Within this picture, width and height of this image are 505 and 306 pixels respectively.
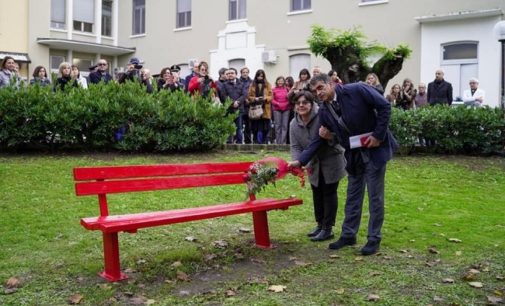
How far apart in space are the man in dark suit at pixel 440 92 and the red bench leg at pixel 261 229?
1046 cm

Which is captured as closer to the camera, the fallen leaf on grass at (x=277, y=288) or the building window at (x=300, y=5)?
the fallen leaf on grass at (x=277, y=288)

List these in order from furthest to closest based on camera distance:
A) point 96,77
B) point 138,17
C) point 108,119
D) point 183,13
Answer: point 138,17
point 183,13
point 96,77
point 108,119

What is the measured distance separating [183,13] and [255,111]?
16691mm

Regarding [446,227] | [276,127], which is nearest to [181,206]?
[446,227]

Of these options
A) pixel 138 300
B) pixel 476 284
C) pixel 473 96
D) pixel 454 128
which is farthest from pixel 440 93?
pixel 138 300

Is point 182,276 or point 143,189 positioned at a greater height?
point 143,189

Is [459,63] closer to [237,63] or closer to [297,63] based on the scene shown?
[297,63]

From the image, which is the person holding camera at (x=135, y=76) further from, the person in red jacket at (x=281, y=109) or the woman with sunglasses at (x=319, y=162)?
the woman with sunglasses at (x=319, y=162)

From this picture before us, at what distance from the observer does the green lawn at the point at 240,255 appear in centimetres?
517

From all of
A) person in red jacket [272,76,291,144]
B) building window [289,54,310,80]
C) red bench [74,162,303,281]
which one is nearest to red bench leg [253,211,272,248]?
red bench [74,162,303,281]

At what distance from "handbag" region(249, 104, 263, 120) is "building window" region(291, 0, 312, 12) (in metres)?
12.0

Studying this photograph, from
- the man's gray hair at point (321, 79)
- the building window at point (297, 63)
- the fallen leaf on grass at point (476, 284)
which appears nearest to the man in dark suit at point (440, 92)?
the building window at point (297, 63)

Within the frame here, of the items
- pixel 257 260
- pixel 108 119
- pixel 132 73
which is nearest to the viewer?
pixel 257 260

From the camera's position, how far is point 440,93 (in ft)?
52.4
